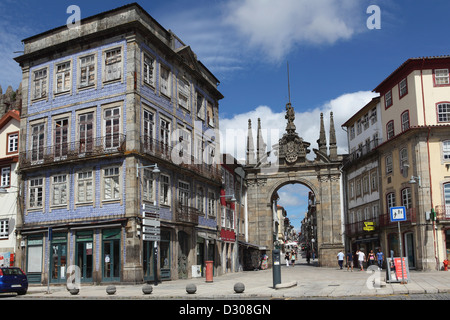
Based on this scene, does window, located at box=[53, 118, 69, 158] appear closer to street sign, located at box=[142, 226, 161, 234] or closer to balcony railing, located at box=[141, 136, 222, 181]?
balcony railing, located at box=[141, 136, 222, 181]

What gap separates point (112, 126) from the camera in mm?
28312

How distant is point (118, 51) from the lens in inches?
1140

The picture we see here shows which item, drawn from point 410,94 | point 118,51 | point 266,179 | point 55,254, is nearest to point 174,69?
point 118,51

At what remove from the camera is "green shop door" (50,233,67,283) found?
28.2 metres

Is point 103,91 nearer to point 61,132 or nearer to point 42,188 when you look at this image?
point 61,132

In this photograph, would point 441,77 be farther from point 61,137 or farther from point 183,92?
point 61,137

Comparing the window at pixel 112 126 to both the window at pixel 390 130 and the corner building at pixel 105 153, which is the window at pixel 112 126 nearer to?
the corner building at pixel 105 153

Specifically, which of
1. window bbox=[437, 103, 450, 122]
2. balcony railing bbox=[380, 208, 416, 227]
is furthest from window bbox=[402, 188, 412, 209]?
window bbox=[437, 103, 450, 122]

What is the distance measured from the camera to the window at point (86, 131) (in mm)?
28531

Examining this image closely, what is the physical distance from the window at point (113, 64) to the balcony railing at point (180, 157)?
13.1ft

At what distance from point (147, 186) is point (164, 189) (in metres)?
2.53

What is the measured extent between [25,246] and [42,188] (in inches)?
140

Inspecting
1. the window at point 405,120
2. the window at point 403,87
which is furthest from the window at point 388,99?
the window at point 405,120

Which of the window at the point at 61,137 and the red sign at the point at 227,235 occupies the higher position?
the window at the point at 61,137
